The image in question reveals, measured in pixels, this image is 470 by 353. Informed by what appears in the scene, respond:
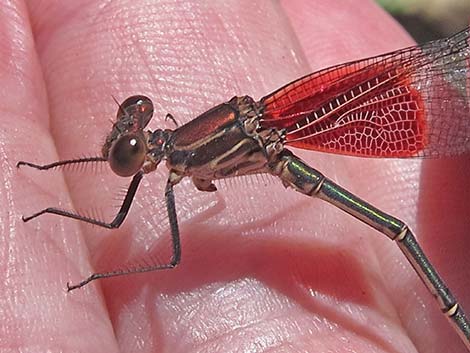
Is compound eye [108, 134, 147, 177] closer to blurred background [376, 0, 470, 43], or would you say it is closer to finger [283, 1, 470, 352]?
finger [283, 1, 470, 352]

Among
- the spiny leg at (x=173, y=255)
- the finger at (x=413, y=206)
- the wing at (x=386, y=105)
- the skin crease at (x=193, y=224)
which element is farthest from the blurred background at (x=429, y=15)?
the spiny leg at (x=173, y=255)

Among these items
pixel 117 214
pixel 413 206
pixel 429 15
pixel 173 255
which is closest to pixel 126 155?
pixel 117 214

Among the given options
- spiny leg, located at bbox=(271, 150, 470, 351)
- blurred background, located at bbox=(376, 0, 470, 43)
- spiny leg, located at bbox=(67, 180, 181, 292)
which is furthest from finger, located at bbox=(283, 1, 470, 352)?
blurred background, located at bbox=(376, 0, 470, 43)

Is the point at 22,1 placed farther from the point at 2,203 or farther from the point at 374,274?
the point at 374,274

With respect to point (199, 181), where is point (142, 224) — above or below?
below

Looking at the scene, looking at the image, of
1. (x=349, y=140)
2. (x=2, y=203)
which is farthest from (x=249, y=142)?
(x=2, y=203)

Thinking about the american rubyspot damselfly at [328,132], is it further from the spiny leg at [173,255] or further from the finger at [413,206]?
the finger at [413,206]
